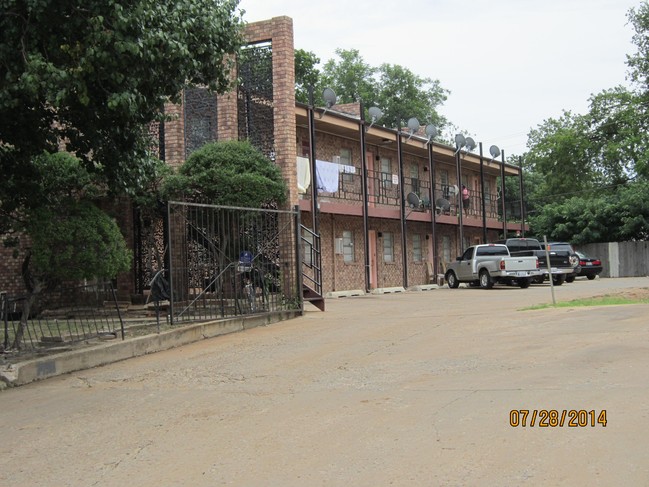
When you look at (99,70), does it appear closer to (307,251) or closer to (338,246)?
(307,251)

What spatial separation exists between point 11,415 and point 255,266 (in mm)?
7102

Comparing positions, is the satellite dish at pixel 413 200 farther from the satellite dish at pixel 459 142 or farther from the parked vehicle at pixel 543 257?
the satellite dish at pixel 459 142

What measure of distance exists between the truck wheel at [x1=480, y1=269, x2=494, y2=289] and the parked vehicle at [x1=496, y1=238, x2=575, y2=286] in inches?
63.4

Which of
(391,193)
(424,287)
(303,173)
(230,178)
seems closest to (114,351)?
(230,178)

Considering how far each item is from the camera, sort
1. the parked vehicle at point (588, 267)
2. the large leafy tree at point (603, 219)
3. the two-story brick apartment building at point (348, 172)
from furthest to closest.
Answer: the large leafy tree at point (603, 219) < the parked vehicle at point (588, 267) < the two-story brick apartment building at point (348, 172)

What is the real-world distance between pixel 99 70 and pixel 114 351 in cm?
399

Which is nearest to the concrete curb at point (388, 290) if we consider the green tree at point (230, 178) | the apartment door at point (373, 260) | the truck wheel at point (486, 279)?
the apartment door at point (373, 260)

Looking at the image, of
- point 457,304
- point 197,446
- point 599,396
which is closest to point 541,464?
point 599,396

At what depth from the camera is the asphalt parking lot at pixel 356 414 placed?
16.9 ft

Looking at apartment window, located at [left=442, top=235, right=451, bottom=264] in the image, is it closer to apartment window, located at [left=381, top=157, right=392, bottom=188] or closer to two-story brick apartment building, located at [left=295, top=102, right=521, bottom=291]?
two-story brick apartment building, located at [left=295, top=102, right=521, bottom=291]

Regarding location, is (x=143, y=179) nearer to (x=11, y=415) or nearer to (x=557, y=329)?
(x=11, y=415)

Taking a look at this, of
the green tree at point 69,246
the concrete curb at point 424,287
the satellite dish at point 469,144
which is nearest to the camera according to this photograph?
the green tree at point 69,246

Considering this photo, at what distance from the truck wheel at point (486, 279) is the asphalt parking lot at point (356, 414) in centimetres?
1622

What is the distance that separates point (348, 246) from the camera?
26.5 metres
